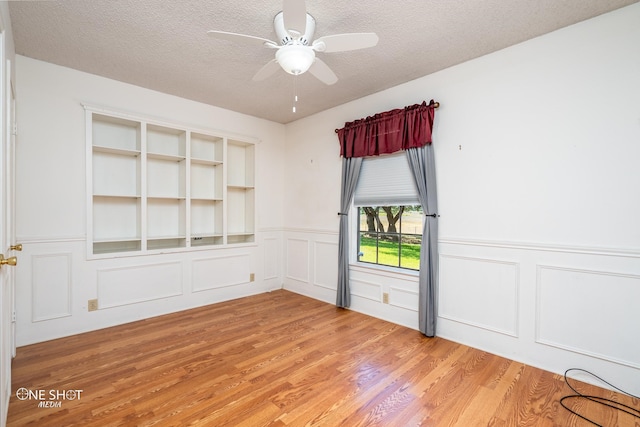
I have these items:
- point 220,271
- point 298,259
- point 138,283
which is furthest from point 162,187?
point 298,259

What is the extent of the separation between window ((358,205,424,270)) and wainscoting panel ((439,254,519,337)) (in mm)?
440

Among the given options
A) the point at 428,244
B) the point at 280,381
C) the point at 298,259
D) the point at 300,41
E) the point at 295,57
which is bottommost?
the point at 280,381

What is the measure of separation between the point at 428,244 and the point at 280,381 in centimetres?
188

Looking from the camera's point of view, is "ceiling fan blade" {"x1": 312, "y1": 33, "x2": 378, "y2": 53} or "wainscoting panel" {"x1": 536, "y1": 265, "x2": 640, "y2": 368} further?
"wainscoting panel" {"x1": 536, "y1": 265, "x2": 640, "y2": 368}

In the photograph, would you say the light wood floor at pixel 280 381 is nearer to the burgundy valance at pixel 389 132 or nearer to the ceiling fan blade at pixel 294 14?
→ the burgundy valance at pixel 389 132

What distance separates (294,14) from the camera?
5.33 ft

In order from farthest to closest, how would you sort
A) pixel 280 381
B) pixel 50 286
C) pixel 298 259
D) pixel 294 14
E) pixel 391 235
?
pixel 298 259, pixel 391 235, pixel 50 286, pixel 280 381, pixel 294 14

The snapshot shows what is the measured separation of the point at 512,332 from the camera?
2.55 m

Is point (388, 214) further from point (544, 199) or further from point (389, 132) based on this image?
point (544, 199)

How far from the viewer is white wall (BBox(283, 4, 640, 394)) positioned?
210cm

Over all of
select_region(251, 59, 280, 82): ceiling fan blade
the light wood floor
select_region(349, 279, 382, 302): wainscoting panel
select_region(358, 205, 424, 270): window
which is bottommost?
the light wood floor

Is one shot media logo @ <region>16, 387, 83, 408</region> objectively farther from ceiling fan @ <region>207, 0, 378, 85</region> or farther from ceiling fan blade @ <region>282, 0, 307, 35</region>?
ceiling fan blade @ <region>282, 0, 307, 35</region>

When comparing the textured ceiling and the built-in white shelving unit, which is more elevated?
the textured ceiling

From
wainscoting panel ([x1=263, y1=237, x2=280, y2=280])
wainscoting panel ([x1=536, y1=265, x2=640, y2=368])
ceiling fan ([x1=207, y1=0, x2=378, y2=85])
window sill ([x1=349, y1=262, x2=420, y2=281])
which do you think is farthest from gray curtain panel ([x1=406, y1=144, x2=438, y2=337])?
wainscoting panel ([x1=263, y1=237, x2=280, y2=280])
